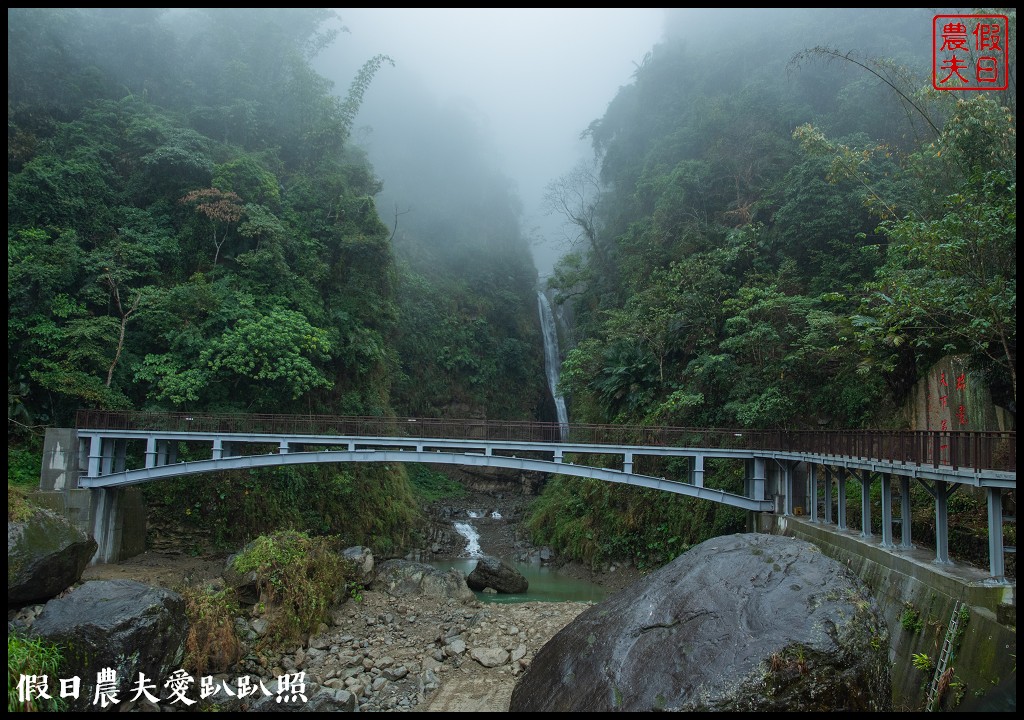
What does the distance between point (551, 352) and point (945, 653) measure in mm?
29339

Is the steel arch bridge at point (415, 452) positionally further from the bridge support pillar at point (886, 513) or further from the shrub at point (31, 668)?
the shrub at point (31, 668)

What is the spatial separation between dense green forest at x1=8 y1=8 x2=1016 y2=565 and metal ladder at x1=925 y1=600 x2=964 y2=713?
378cm

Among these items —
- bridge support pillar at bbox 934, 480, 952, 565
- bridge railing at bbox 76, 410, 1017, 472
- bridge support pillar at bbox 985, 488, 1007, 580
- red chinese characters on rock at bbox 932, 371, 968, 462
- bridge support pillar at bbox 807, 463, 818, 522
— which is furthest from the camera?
bridge support pillar at bbox 807, 463, 818, 522

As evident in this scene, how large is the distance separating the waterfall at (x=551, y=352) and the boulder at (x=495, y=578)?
13562 millimetres

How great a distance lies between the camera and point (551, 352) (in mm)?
36000

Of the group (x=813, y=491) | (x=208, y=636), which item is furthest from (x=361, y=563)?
(x=813, y=491)

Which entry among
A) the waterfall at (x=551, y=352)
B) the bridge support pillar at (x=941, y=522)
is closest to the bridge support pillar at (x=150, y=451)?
the bridge support pillar at (x=941, y=522)

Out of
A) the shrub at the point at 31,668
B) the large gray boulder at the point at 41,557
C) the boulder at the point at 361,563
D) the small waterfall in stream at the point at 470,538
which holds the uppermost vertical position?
the large gray boulder at the point at 41,557

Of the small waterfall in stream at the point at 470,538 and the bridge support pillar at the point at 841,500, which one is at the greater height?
the bridge support pillar at the point at 841,500

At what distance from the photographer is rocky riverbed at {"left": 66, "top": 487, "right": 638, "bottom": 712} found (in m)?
9.91

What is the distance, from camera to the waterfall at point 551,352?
104 feet

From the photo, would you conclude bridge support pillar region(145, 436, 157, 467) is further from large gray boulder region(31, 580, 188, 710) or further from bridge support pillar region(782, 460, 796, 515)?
bridge support pillar region(782, 460, 796, 515)

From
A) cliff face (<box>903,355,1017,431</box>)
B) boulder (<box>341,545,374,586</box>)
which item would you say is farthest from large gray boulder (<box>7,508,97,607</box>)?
cliff face (<box>903,355,1017,431</box>)

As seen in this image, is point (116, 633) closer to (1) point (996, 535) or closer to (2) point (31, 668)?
(2) point (31, 668)
